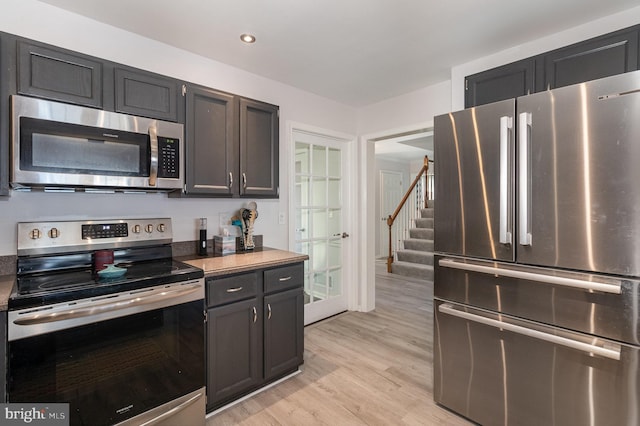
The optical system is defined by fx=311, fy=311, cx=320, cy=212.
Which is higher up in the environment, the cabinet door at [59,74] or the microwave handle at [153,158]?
the cabinet door at [59,74]

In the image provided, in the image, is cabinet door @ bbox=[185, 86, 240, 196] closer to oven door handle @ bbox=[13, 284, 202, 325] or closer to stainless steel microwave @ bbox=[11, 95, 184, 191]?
stainless steel microwave @ bbox=[11, 95, 184, 191]

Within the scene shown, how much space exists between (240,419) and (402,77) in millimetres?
2989

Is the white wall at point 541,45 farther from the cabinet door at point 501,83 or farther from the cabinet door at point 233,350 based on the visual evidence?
the cabinet door at point 233,350

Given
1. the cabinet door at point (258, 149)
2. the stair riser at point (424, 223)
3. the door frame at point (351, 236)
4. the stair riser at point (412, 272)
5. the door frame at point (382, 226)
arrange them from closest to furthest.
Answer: the cabinet door at point (258, 149) → the door frame at point (351, 236) → the stair riser at point (412, 272) → the stair riser at point (424, 223) → the door frame at point (382, 226)

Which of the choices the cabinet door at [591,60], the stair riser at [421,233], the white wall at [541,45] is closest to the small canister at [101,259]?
the white wall at [541,45]

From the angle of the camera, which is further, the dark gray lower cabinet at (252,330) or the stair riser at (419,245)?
the stair riser at (419,245)

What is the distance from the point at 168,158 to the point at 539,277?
2.26 metres

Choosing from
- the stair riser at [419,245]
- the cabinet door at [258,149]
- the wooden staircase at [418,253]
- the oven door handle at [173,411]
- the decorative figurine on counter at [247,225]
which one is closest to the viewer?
the oven door handle at [173,411]

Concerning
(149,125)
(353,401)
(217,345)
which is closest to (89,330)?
(217,345)

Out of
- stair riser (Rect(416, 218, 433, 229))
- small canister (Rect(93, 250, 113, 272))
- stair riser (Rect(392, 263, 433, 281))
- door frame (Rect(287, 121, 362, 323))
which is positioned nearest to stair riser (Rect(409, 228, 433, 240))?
stair riser (Rect(416, 218, 433, 229))

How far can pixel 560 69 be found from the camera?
209 centimetres

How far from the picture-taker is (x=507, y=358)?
1.70 meters

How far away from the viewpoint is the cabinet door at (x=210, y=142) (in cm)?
217

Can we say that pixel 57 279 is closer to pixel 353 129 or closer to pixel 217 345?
pixel 217 345
